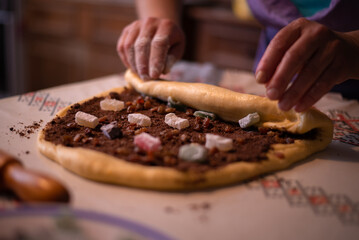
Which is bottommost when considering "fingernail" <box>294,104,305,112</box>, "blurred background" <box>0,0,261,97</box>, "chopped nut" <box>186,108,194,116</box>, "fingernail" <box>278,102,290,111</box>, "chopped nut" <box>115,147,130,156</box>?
"blurred background" <box>0,0,261,97</box>

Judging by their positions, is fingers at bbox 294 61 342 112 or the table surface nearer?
the table surface

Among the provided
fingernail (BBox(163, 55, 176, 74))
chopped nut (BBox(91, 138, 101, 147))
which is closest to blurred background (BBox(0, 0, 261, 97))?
fingernail (BBox(163, 55, 176, 74))

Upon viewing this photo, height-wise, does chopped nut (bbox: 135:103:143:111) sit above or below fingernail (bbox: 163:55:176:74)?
below

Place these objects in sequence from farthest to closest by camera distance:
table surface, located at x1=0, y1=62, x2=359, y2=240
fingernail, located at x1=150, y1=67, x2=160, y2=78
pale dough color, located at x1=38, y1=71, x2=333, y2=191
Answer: fingernail, located at x1=150, y1=67, x2=160, y2=78
pale dough color, located at x1=38, y1=71, x2=333, y2=191
table surface, located at x1=0, y1=62, x2=359, y2=240

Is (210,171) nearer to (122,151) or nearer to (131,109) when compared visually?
(122,151)

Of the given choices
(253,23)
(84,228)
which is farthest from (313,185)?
(253,23)

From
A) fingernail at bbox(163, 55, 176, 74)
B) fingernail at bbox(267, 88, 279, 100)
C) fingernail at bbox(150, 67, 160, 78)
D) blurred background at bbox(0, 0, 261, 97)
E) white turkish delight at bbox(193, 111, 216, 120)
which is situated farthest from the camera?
blurred background at bbox(0, 0, 261, 97)

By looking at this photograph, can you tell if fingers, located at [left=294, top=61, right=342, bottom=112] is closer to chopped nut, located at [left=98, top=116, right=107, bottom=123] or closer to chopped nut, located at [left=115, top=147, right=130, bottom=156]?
chopped nut, located at [left=115, top=147, right=130, bottom=156]
